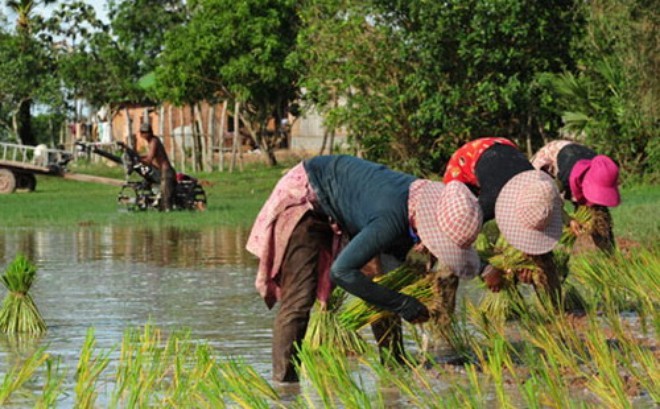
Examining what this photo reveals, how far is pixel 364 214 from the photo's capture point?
664 centimetres

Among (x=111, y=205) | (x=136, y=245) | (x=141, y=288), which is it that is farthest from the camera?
(x=111, y=205)

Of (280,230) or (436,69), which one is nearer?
(280,230)

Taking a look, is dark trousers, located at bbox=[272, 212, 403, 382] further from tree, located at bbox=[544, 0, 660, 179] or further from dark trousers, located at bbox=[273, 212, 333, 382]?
tree, located at bbox=[544, 0, 660, 179]

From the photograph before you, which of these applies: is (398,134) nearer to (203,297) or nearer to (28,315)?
(203,297)

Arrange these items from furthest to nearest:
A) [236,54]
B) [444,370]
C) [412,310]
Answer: [236,54] → [444,370] → [412,310]

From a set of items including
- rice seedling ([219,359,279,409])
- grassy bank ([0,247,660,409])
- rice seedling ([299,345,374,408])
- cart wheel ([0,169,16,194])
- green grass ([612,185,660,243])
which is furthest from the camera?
cart wheel ([0,169,16,194])

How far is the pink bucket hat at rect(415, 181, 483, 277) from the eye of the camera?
6475 mm

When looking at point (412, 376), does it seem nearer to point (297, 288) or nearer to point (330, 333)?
point (330, 333)

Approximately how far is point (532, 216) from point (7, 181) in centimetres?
2796

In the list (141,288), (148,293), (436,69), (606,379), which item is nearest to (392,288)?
(606,379)

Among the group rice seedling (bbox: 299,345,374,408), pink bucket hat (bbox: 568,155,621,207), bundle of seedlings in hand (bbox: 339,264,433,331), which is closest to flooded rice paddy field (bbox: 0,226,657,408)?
bundle of seedlings in hand (bbox: 339,264,433,331)

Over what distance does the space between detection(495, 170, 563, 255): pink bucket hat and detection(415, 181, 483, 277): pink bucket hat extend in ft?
2.42

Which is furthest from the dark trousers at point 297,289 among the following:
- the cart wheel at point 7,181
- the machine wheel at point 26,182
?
the machine wheel at point 26,182

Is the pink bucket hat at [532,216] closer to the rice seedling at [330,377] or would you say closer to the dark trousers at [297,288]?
the dark trousers at [297,288]
